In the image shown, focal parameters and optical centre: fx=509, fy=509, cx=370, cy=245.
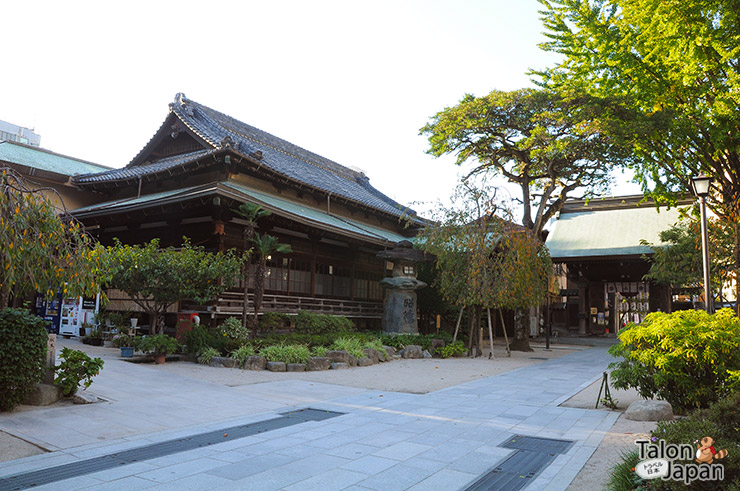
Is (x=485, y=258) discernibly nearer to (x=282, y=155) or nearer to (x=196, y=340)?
(x=196, y=340)

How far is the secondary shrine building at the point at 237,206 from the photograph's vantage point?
16125mm

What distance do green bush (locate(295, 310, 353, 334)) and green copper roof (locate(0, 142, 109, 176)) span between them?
11808mm

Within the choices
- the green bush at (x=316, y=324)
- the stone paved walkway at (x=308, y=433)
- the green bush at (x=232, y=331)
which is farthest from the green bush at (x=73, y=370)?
the green bush at (x=316, y=324)

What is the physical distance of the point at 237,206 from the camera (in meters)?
15.3

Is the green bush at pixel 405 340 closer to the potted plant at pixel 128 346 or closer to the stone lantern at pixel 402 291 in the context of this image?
the stone lantern at pixel 402 291

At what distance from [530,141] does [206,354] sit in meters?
12.7

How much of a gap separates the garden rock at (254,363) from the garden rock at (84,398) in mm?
4342

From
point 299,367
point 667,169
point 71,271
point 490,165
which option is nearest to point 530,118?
point 490,165

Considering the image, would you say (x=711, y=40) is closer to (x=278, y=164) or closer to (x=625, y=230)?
(x=278, y=164)

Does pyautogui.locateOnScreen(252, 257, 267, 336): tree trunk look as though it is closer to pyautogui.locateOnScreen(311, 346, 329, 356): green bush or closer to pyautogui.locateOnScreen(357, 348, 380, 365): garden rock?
pyautogui.locateOnScreen(311, 346, 329, 356): green bush

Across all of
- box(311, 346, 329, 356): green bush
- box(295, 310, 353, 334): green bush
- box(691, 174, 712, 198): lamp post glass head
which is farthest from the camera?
box(295, 310, 353, 334): green bush

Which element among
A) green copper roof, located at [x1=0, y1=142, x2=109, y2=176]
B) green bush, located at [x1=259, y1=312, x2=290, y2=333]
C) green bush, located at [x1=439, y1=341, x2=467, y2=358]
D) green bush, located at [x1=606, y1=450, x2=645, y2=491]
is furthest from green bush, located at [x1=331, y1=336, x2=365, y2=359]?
green copper roof, located at [x1=0, y1=142, x2=109, y2=176]

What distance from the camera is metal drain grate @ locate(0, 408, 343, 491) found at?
14.4ft

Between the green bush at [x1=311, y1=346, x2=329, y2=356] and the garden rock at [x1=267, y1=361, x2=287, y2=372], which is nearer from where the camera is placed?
the garden rock at [x1=267, y1=361, x2=287, y2=372]
